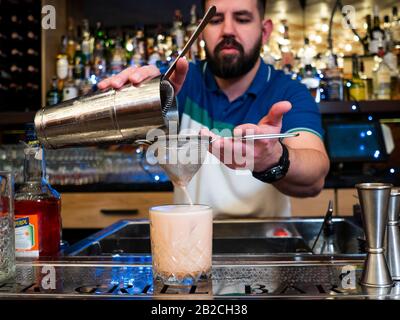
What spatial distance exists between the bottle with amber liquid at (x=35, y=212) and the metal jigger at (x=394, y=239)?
67 cm

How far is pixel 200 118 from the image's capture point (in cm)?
191

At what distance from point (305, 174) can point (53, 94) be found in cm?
201

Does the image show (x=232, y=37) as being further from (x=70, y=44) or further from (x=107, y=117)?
(x=70, y=44)

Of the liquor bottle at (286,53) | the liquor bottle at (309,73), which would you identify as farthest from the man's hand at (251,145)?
the liquor bottle at (286,53)

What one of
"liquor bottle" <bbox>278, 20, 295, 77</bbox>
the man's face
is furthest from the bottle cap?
"liquor bottle" <bbox>278, 20, 295, 77</bbox>

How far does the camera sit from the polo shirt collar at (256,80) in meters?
1.86

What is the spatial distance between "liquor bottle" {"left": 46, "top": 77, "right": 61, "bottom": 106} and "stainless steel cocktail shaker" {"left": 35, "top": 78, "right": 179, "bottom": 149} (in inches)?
81.0

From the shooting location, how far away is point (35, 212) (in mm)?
1053

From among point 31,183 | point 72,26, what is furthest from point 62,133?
point 72,26

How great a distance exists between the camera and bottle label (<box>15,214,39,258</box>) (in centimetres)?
105

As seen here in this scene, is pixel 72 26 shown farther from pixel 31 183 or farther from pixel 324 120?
pixel 31 183

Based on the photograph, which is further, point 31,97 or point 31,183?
point 31,97
